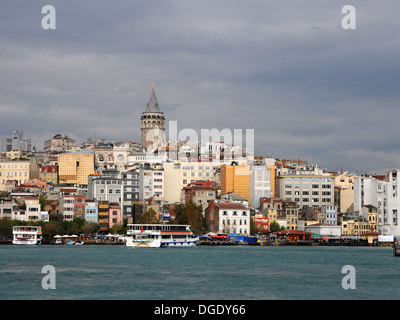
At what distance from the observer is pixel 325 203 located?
298ft

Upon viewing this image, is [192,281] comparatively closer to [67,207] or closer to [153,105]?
[67,207]

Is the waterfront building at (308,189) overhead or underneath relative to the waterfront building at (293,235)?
overhead

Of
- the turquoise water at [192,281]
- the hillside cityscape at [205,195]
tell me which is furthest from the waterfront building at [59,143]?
the turquoise water at [192,281]

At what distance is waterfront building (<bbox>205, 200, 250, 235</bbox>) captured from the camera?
7781 centimetres

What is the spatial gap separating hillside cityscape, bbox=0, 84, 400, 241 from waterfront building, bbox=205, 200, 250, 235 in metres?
0.10

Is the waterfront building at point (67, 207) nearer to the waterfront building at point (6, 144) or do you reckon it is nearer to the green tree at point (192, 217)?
the green tree at point (192, 217)

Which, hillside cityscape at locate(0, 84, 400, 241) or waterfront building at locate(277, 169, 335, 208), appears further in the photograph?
waterfront building at locate(277, 169, 335, 208)

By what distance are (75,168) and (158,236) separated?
3296 centimetres

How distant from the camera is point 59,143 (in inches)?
5655

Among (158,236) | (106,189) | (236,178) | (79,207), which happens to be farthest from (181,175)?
(158,236)

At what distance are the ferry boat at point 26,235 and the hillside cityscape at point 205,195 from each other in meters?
2.98

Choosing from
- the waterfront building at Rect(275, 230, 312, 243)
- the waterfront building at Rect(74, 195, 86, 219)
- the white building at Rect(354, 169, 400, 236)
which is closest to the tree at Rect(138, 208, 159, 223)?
the waterfront building at Rect(74, 195, 86, 219)

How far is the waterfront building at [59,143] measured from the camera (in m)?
142

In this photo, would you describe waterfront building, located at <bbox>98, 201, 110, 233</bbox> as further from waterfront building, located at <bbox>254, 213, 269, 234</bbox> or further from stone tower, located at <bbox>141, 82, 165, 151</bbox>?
stone tower, located at <bbox>141, 82, 165, 151</bbox>
